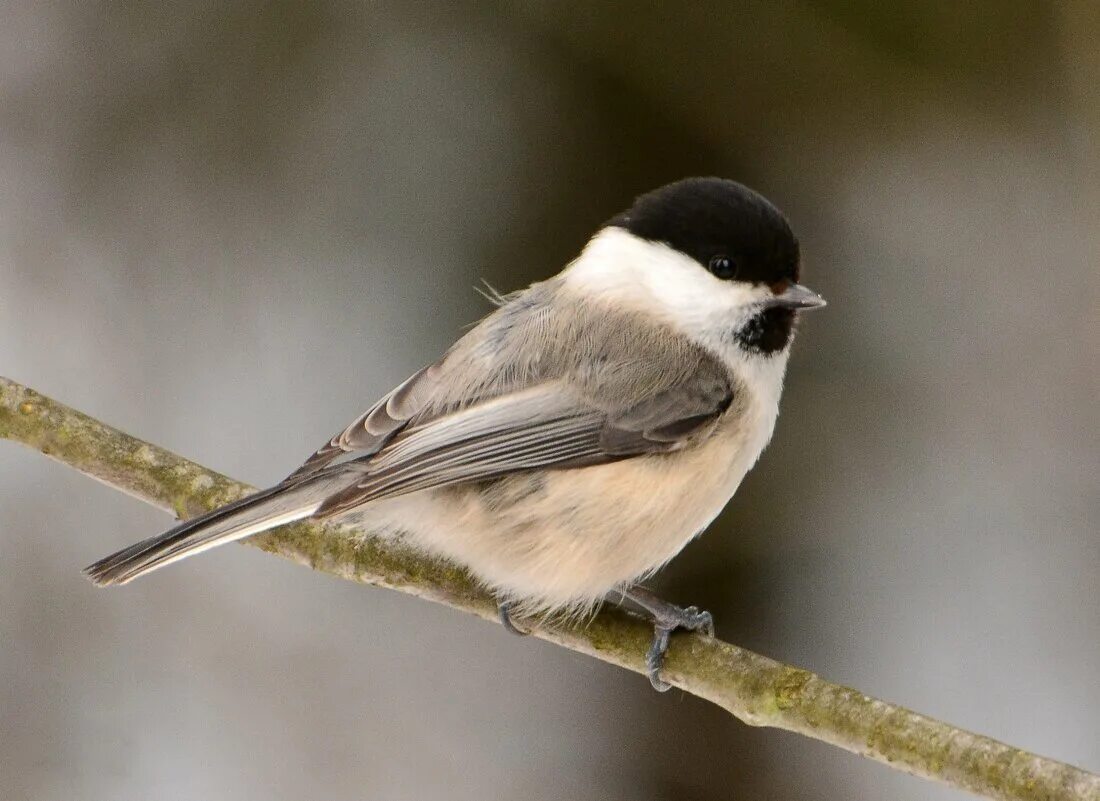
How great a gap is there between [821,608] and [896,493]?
1.53 ft

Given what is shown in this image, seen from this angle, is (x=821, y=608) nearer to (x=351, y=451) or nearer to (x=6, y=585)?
(x=351, y=451)

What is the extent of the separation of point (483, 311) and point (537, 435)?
5.15 feet

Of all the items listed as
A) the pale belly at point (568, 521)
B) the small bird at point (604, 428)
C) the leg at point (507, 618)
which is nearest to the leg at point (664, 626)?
the small bird at point (604, 428)

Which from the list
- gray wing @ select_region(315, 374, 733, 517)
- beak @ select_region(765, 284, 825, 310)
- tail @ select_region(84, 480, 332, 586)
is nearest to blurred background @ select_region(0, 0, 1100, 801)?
beak @ select_region(765, 284, 825, 310)

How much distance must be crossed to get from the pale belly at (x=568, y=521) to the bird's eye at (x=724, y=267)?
0.36m

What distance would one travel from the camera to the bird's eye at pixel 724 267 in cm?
242

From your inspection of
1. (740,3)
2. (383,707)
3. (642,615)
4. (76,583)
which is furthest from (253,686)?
(740,3)

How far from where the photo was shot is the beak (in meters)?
2.39

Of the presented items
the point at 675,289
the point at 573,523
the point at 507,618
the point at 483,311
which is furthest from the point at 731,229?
the point at 483,311

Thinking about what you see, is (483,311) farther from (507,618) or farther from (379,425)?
(507,618)

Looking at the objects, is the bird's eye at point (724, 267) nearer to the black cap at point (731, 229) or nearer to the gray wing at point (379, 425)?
the black cap at point (731, 229)

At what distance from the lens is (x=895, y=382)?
3.76 meters

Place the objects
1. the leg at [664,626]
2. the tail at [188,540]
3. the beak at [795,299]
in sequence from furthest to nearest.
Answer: the beak at [795,299]
the leg at [664,626]
the tail at [188,540]

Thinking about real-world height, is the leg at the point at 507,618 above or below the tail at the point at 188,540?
below
